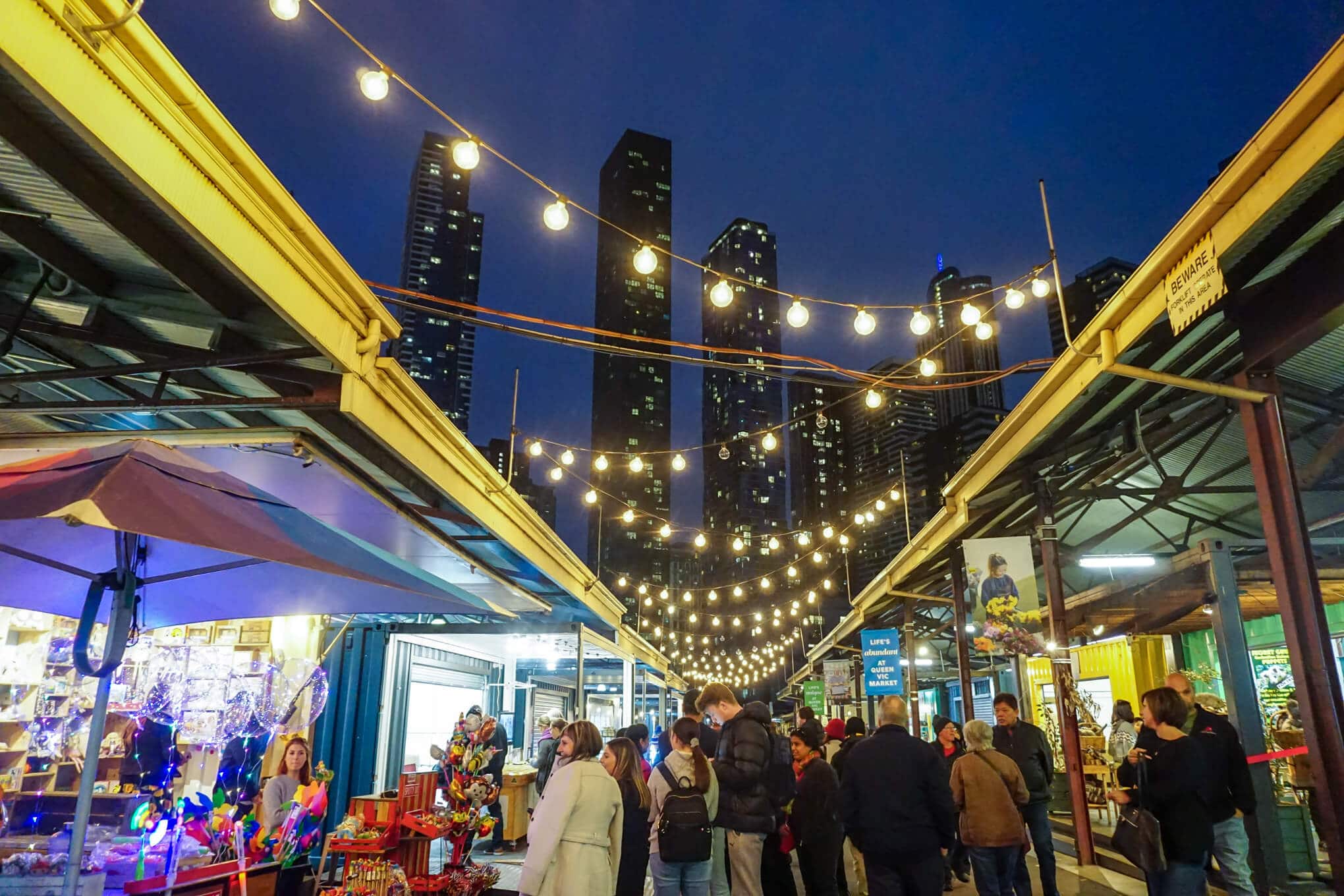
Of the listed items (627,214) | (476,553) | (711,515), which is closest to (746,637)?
(711,515)

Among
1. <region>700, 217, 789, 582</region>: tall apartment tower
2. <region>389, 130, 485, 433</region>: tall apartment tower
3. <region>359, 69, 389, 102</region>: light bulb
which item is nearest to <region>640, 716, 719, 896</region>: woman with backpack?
<region>359, 69, 389, 102</region>: light bulb

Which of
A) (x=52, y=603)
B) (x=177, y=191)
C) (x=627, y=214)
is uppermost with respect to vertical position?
(x=627, y=214)

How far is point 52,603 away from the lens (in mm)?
5355

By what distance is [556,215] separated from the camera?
7.50 m

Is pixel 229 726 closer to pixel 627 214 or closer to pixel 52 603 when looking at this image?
pixel 52 603

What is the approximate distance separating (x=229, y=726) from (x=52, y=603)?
138cm

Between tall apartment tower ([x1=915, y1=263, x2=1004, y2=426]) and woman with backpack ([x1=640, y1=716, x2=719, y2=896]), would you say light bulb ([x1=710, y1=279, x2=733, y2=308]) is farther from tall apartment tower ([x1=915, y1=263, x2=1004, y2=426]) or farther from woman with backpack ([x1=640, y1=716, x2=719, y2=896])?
tall apartment tower ([x1=915, y1=263, x2=1004, y2=426])

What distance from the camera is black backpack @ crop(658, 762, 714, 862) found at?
566 cm

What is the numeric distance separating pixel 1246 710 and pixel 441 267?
134597 millimetres

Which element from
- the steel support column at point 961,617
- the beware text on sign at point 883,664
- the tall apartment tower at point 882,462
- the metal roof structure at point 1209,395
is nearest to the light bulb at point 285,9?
the metal roof structure at point 1209,395

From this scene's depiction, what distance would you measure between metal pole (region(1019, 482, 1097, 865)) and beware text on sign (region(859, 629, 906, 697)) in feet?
22.2

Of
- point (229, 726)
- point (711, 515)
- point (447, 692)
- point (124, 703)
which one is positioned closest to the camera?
point (229, 726)

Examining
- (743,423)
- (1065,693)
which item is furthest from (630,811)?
(743,423)

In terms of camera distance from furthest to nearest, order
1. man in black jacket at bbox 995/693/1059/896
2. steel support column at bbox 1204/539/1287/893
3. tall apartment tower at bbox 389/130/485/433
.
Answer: tall apartment tower at bbox 389/130/485/433 < steel support column at bbox 1204/539/1287/893 < man in black jacket at bbox 995/693/1059/896
